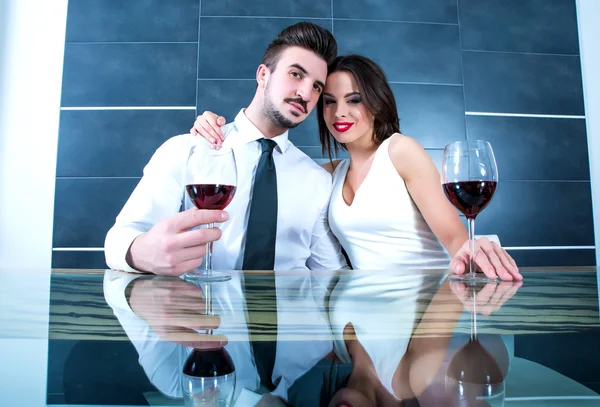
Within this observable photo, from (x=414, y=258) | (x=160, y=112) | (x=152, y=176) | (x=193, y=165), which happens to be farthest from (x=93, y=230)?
(x=193, y=165)

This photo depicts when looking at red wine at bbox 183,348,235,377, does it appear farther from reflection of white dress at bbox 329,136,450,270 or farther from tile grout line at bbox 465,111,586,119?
tile grout line at bbox 465,111,586,119

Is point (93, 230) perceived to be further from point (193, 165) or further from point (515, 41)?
point (515, 41)

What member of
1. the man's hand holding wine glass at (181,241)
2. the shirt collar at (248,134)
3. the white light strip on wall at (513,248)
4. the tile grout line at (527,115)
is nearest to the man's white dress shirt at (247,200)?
the shirt collar at (248,134)

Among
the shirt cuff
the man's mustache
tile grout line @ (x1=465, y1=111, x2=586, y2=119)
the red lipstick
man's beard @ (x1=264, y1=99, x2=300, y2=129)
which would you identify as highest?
tile grout line @ (x1=465, y1=111, x2=586, y2=119)

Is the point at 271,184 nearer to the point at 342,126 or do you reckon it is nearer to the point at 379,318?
the point at 342,126

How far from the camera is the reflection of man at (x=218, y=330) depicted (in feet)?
0.71

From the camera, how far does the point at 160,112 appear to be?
2.98 metres

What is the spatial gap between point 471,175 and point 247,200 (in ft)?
3.32

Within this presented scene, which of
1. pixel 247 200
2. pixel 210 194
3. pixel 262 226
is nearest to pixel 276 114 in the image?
pixel 247 200

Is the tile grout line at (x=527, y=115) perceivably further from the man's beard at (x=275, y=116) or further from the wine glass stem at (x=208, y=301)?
the wine glass stem at (x=208, y=301)

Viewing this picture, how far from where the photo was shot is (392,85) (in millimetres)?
3098

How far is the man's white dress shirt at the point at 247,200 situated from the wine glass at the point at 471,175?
0.95 m

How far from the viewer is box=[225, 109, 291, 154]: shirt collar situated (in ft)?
6.07

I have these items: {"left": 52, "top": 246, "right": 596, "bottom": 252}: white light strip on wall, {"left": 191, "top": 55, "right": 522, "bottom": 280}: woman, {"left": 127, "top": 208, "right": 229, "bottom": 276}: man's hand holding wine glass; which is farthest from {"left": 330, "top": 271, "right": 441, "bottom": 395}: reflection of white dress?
{"left": 52, "top": 246, "right": 596, "bottom": 252}: white light strip on wall
